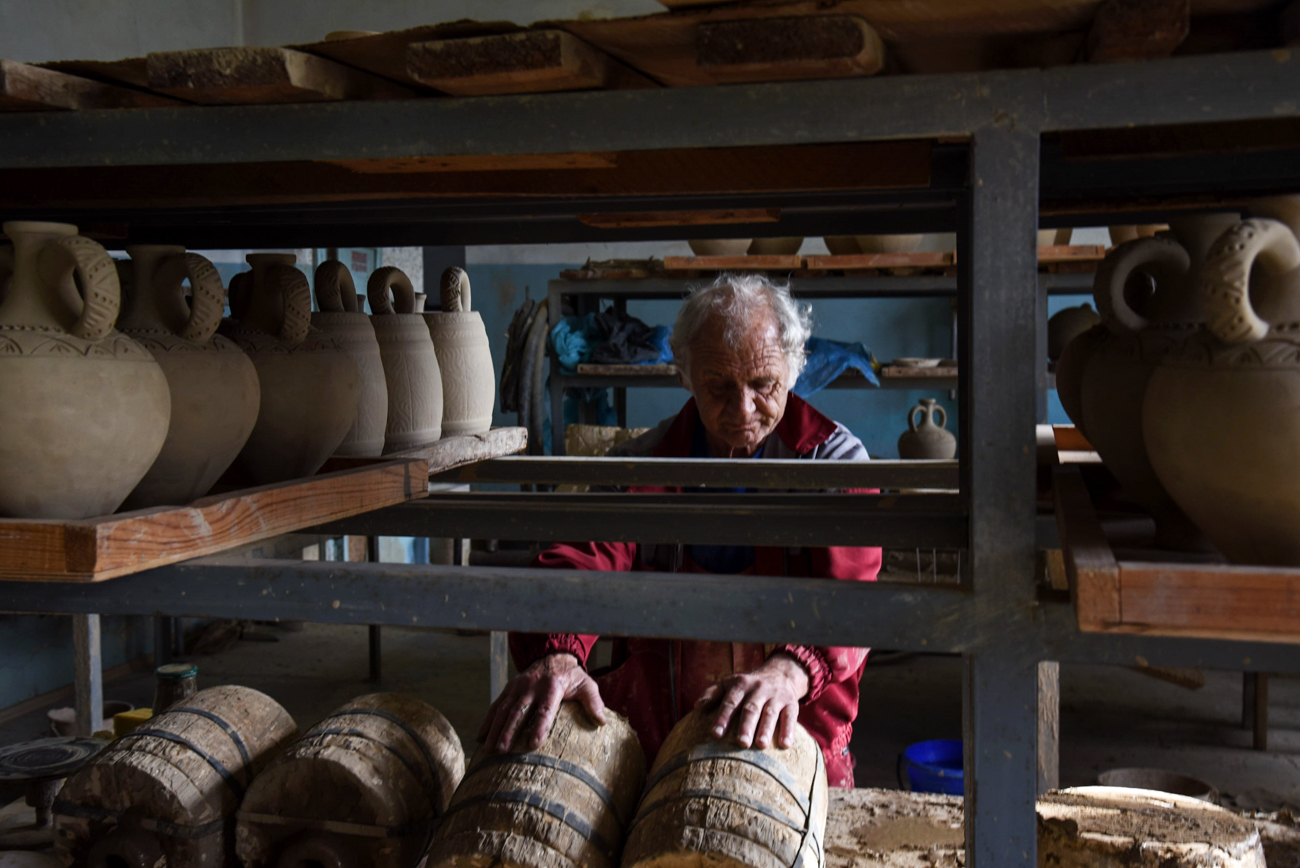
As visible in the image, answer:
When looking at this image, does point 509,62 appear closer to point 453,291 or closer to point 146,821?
point 146,821

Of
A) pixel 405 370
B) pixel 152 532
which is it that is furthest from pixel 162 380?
pixel 405 370

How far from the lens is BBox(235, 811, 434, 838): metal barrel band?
5.38ft

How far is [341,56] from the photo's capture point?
1285 millimetres

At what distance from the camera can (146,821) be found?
1.66 metres

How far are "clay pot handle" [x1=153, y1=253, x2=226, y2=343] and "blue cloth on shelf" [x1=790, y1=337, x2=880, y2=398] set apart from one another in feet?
15.2

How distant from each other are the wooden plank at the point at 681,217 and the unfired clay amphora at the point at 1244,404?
3.71 ft

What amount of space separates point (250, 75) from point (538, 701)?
1.04 meters

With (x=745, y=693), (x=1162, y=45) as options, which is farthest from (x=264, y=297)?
(x=1162, y=45)

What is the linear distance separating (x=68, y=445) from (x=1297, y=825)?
2154 millimetres

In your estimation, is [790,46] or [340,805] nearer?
[790,46]

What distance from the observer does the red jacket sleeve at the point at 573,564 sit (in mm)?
2113

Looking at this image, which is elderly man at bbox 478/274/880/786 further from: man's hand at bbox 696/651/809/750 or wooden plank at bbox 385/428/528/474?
wooden plank at bbox 385/428/528/474

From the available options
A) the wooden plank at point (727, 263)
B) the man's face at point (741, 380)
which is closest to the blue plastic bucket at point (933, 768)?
the man's face at point (741, 380)

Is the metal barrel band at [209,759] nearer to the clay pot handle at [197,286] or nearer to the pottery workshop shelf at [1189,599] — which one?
the clay pot handle at [197,286]
